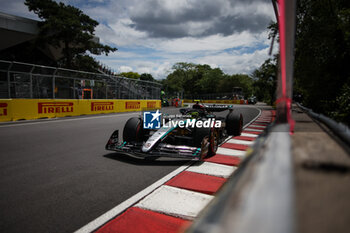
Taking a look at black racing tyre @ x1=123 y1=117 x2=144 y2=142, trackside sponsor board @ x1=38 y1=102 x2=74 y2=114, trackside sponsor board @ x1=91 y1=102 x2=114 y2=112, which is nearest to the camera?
black racing tyre @ x1=123 y1=117 x2=144 y2=142

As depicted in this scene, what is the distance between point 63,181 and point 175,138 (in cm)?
257

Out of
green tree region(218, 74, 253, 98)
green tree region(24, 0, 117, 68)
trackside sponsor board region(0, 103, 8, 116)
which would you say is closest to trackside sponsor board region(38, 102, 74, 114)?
trackside sponsor board region(0, 103, 8, 116)

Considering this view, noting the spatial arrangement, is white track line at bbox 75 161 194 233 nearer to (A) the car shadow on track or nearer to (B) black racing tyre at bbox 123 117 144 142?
(A) the car shadow on track

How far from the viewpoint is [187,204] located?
2.62 meters

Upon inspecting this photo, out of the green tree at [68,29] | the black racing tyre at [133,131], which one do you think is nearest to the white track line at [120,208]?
the black racing tyre at [133,131]

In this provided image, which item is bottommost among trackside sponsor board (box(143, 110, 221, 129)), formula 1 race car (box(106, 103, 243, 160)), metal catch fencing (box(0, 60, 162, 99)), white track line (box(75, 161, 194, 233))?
white track line (box(75, 161, 194, 233))

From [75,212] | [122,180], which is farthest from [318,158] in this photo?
[122,180]

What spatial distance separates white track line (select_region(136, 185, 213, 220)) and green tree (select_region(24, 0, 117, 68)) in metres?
23.8

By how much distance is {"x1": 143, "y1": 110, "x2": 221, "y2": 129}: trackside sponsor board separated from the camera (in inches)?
192

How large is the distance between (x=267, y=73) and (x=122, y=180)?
962 inches

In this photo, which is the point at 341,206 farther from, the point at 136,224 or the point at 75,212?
the point at 75,212

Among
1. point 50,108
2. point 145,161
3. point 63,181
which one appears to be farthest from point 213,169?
point 50,108

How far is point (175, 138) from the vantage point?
5.21 metres

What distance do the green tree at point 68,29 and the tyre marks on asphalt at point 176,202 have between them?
23.3 metres
